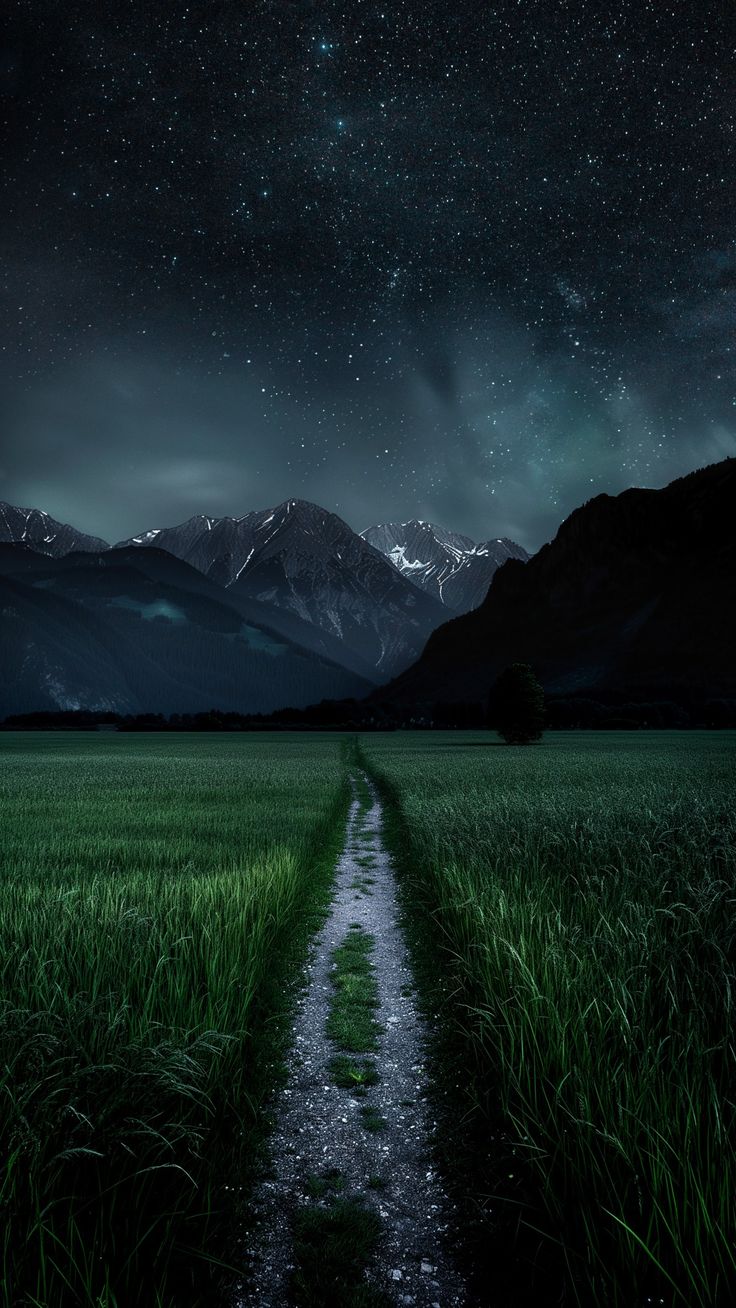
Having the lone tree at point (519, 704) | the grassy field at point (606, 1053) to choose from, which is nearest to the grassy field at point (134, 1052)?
the grassy field at point (606, 1053)

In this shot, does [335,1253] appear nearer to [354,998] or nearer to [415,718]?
[354,998]

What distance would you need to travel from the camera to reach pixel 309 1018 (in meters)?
5.91

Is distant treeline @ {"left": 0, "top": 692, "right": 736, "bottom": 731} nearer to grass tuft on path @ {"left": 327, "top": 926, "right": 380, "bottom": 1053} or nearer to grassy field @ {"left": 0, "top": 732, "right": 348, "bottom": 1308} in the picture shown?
grass tuft on path @ {"left": 327, "top": 926, "right": 380, "bottom": 1053}

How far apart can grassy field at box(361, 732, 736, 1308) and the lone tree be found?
209 ft

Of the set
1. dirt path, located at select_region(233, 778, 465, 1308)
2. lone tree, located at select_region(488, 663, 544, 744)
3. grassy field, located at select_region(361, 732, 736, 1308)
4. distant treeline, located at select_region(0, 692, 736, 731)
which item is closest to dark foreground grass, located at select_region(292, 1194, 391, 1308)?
dirt path, located at select_region(233, 778, 465, 1308)

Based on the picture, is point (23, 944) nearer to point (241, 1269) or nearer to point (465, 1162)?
point (241, 1269)

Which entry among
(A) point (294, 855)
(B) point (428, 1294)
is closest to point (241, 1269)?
(B) point (428, 1294)

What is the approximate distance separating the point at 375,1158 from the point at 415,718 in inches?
6577

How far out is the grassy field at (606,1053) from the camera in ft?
7.76

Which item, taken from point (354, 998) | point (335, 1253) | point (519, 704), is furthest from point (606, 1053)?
point (519, 704)

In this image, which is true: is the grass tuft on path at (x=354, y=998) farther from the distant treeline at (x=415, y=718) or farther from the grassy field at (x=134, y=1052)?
the distant treeline at (x=415, y=718)

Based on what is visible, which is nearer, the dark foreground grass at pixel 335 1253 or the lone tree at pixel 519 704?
the dark foreground grass at pixel 335 1253

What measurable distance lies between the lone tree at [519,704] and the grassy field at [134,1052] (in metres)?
65.0

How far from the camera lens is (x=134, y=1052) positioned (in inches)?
146
